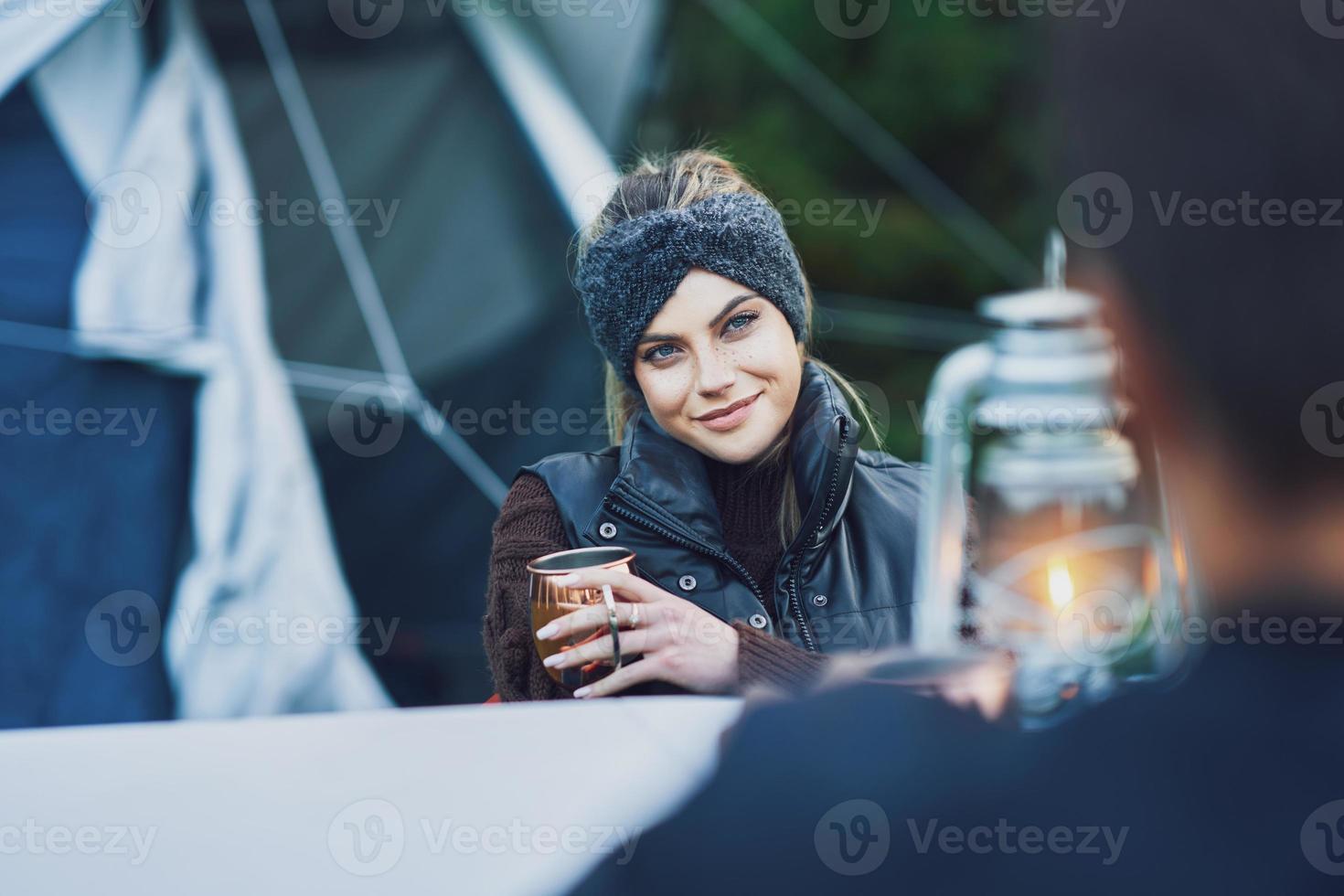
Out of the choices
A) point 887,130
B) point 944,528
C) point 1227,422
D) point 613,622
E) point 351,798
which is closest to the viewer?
point 1227,422

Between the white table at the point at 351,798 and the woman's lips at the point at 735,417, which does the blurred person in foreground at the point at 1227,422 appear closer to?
the white table at the point at 351,798

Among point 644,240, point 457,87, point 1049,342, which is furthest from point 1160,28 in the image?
point 457,87

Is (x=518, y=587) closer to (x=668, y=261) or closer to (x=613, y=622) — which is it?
(x=613, y=622)

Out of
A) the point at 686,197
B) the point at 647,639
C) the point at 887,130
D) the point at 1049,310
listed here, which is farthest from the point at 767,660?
the point at 887,130

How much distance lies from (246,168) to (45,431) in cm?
63

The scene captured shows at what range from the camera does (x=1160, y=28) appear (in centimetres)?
35

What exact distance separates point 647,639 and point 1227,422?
1.00 metres

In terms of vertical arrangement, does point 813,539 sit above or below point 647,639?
above

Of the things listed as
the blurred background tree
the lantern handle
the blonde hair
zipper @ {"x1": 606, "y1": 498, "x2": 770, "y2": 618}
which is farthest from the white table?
the blurred background tree

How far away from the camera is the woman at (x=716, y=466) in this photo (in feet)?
5.15

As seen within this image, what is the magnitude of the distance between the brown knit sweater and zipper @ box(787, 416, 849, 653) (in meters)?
0.05

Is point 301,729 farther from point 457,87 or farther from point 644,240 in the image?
point 457,87

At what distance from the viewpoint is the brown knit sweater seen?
5.14 ft

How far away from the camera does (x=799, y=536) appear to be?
1604mm
